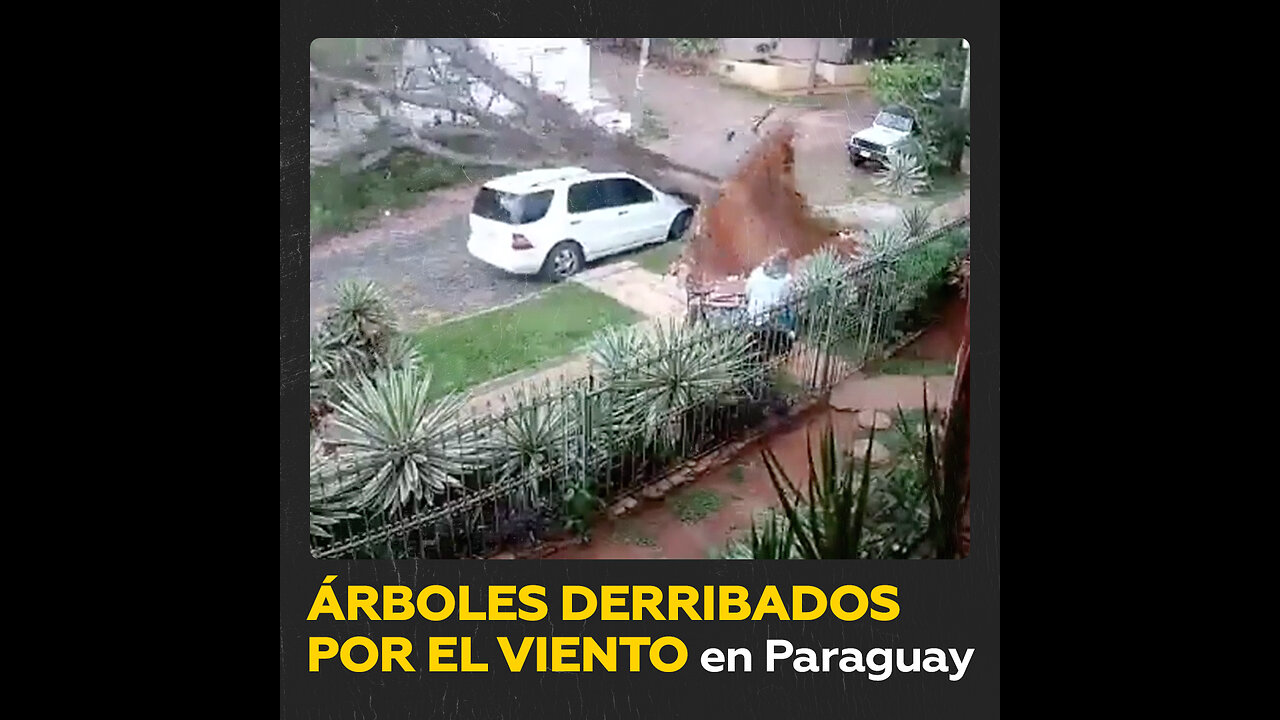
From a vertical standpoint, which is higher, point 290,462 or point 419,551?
point 290,462

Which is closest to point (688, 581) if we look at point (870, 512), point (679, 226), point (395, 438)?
point (870, 512)

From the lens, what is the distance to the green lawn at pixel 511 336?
11.1 ft

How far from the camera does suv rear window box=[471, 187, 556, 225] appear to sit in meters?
3.41

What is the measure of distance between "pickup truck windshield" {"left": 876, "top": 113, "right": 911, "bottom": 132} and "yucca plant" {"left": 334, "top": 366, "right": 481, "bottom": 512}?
58.3 inches

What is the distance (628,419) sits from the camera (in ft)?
11.4

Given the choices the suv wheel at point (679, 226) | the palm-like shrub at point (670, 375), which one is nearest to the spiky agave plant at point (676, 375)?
the palm-like shrub at point (670, 375)

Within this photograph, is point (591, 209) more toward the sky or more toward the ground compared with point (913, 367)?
more toward the sky

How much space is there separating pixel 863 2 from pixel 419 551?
1.98m

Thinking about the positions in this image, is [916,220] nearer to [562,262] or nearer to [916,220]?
[916,220]

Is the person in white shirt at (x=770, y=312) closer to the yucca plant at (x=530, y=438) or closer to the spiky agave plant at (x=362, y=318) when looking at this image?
the yucca plant at (x=530, y=438)

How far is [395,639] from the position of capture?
3.36 meters

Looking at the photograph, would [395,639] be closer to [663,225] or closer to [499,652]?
[499,652]

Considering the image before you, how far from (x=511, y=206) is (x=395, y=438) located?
734 millimetres

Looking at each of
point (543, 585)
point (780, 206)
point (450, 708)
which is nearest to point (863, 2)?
point (780, 206)
